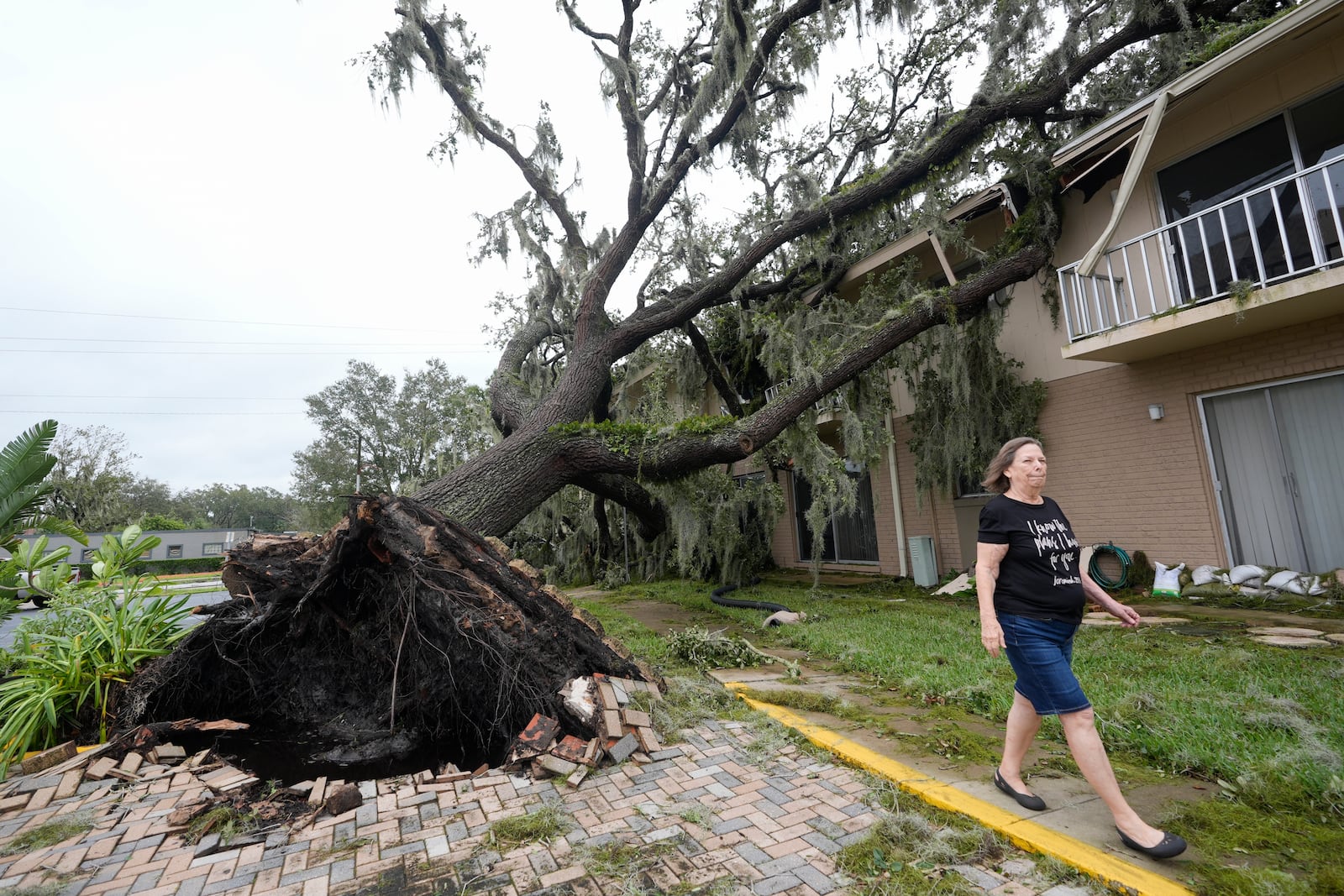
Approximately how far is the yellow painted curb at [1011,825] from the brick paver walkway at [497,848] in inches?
3.8

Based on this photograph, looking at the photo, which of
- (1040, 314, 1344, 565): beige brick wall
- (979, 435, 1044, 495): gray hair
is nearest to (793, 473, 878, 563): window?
(1040, 314, 1344, 565): beige brick wall

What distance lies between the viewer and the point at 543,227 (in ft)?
34.5

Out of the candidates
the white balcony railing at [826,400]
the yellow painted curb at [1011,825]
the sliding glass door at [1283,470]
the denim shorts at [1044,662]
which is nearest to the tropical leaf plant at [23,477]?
the yellow painted curb at [1011,825]

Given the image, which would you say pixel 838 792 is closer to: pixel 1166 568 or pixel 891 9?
pixel 1166 568

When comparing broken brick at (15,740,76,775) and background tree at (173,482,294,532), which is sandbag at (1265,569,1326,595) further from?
background tree at (173,482,294,532)

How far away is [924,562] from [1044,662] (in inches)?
290

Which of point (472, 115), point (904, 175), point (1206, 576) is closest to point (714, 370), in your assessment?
point (904, 175)

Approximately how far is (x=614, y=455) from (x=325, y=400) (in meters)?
29.5

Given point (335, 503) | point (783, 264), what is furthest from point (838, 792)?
point (335, 503)

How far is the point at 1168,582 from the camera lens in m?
6.66

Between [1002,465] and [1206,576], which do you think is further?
[1206,576]

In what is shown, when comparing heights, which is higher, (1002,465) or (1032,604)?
(1002,465)

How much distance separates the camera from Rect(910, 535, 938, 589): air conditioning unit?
360 inches

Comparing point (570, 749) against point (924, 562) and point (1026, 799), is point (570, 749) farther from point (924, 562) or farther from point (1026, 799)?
point (924, 562)
